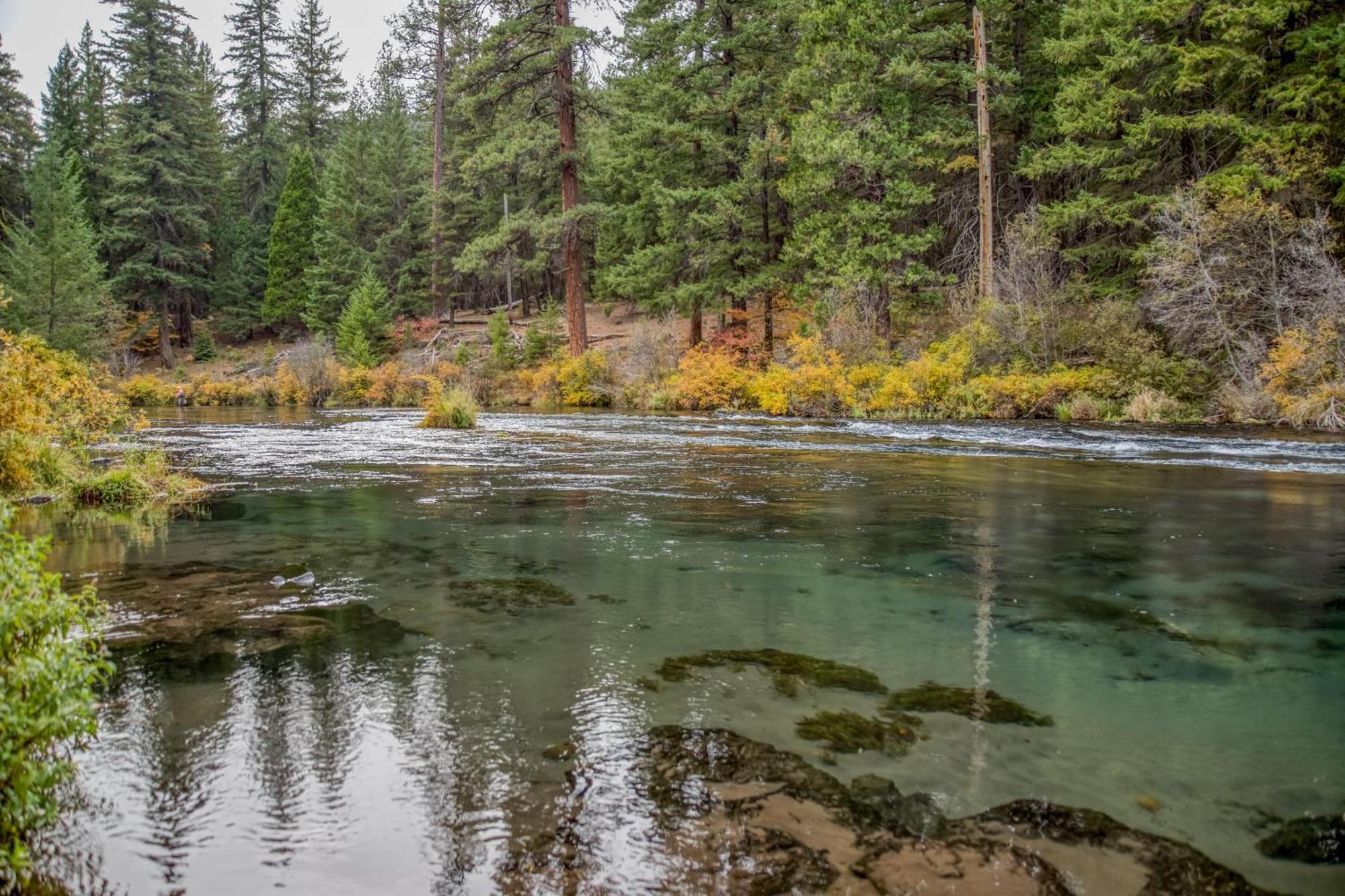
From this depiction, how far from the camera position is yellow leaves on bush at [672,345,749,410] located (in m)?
25.4

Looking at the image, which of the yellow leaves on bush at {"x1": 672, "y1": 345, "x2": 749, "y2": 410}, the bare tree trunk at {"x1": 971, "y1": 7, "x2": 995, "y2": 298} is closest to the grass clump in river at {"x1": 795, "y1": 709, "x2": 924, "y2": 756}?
the bare tree trunk at {"x1": 971, "y1": 7, "x2": 995, "y2": 298}

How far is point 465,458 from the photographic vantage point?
1263cm

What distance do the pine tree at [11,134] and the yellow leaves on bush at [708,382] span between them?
4348 centimetres

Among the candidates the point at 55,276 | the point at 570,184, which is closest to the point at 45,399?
the point at 570,184

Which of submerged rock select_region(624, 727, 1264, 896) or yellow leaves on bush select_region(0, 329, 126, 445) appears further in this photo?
yellow leaves on bush select_region(0, 329, 126, 445)

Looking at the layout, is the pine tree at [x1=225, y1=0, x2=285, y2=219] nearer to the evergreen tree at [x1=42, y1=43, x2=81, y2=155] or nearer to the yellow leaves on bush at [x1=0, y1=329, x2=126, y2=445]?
the evergreen tree at [x1=42, y1=43, x2=81, y2=155]

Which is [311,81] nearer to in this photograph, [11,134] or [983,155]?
[11,134]

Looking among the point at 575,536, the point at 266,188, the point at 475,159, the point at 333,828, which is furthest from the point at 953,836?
the point at 266,188

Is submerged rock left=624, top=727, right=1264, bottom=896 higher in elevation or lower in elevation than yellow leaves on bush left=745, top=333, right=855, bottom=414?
lower

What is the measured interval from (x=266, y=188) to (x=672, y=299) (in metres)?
41.0

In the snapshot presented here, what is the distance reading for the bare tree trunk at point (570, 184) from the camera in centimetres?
2655

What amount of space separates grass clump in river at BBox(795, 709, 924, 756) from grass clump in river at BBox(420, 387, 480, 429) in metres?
16.5

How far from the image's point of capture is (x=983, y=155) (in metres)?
23.4

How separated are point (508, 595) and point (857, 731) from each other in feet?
8.53
